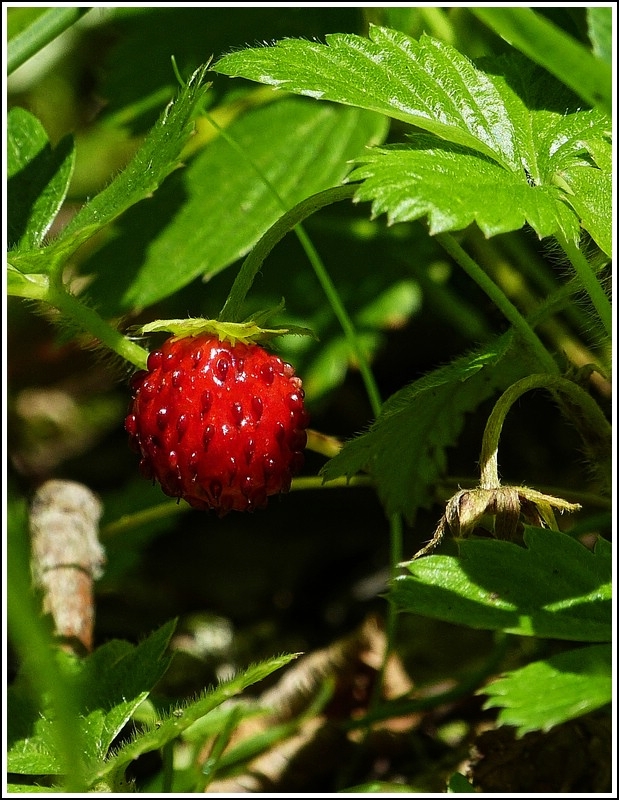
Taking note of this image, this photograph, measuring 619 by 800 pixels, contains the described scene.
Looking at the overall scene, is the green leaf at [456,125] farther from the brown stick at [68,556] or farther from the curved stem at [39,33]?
the brown stick at [68,556]

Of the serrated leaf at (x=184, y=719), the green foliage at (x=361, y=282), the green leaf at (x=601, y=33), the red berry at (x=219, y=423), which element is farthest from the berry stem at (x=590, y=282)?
the serrated leaf at (x=184, y=719)

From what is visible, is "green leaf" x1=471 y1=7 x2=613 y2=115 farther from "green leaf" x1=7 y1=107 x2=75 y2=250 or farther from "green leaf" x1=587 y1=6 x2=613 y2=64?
"green leaf" x1=7 y1=107 x2=75 y2=250

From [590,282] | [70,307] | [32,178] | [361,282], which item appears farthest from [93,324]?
[361,282]

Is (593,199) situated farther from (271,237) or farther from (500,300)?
(271,237)

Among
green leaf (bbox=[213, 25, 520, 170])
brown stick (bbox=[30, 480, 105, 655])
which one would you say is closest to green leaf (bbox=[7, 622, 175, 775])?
brown stick (bbox=[30, 480, 105, 655])

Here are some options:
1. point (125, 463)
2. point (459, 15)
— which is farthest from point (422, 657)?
point (459, 15)
